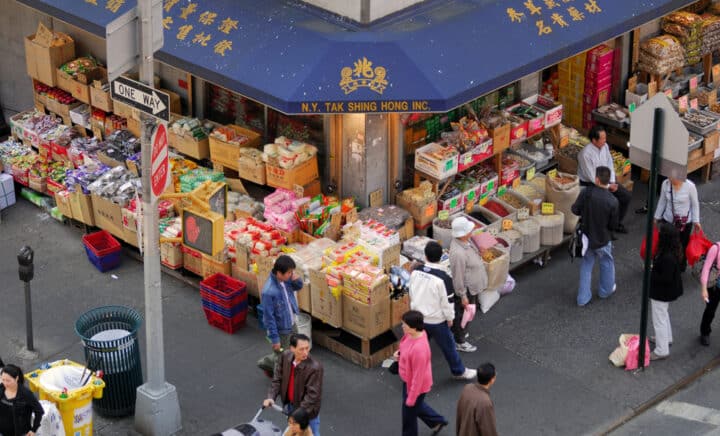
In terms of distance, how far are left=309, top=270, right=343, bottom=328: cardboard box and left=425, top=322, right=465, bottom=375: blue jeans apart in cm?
124

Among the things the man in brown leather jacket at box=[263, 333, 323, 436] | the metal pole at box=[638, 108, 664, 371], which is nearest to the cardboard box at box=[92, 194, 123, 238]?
the man in brown leather jacket at box=[263, 333, 323, 436]

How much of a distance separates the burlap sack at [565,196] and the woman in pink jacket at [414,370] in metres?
4.93

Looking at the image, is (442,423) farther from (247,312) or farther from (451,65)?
(451,65)

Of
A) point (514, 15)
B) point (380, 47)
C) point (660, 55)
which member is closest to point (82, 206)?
point (380, 47)

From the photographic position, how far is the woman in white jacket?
13.0m

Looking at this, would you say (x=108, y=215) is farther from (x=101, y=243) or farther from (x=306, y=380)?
(x=306, y=380)

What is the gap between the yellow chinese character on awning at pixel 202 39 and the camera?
624 inches

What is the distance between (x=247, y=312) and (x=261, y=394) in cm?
171

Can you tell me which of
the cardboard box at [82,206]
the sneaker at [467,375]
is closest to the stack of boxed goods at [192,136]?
the cardboard box at [82,206]

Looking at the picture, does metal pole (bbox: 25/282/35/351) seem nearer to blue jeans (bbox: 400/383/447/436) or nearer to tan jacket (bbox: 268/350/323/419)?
tan jacket (bbox: 268/350/323/419)

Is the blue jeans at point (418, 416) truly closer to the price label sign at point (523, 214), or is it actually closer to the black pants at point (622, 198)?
the price label sign at point (523, 214)

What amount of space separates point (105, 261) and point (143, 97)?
16.5 feet

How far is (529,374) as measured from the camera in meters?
14.2

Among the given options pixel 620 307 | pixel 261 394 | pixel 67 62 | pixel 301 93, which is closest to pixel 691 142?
pixel 620 307
